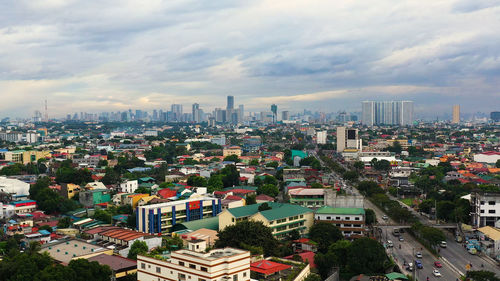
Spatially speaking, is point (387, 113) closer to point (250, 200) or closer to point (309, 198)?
point (309, 198)

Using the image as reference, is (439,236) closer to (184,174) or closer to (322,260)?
(322,260)

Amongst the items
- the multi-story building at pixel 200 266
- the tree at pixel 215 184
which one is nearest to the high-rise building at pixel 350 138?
the tree at pixel 215 184

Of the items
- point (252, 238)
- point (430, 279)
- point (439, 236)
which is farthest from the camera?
point (439, 236)

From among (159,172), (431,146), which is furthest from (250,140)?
(159,172)

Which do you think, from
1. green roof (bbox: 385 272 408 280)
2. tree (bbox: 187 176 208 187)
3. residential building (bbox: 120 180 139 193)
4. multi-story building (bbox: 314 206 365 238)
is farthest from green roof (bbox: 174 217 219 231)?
residential building (bbox: 120 180 139 193)

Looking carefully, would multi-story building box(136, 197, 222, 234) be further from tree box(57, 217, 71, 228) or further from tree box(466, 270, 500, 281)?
tree box(466, 270, 500, 281)

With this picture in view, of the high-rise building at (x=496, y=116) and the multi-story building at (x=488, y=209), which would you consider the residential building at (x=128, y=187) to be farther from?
the high-rise building at (x=496, y=116)
